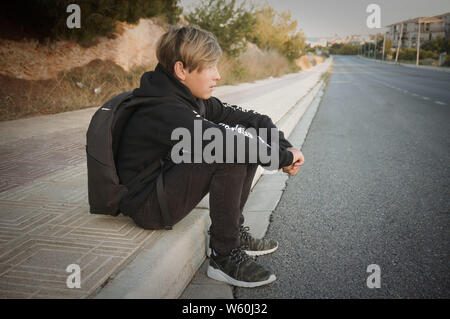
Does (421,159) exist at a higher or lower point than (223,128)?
lower

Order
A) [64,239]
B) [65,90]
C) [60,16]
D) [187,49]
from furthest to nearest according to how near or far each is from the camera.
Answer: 1. [65,90]
2. [60,16]
3. [64,239]
4. [187,49]

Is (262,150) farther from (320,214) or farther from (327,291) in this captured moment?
(320,214)

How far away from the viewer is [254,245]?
2.23 m

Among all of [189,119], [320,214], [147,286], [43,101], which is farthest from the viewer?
[43,101]

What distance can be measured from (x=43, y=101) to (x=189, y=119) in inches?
250

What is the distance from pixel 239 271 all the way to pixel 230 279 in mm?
72

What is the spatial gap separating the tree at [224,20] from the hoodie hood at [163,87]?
12348 millimetres

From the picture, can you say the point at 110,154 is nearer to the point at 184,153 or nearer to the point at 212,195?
the point at 184,153

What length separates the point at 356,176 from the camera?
3785 millimetres

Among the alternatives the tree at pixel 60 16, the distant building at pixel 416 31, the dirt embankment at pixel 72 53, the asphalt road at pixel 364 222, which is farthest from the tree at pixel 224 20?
the distant building at pixel 416 31

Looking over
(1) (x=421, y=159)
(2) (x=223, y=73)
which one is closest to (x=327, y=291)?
(1) (x=421, y=159)

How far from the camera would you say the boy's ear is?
1897mm

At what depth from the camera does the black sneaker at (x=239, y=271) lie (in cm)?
191

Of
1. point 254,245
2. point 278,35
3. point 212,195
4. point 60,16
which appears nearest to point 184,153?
point 212,195
